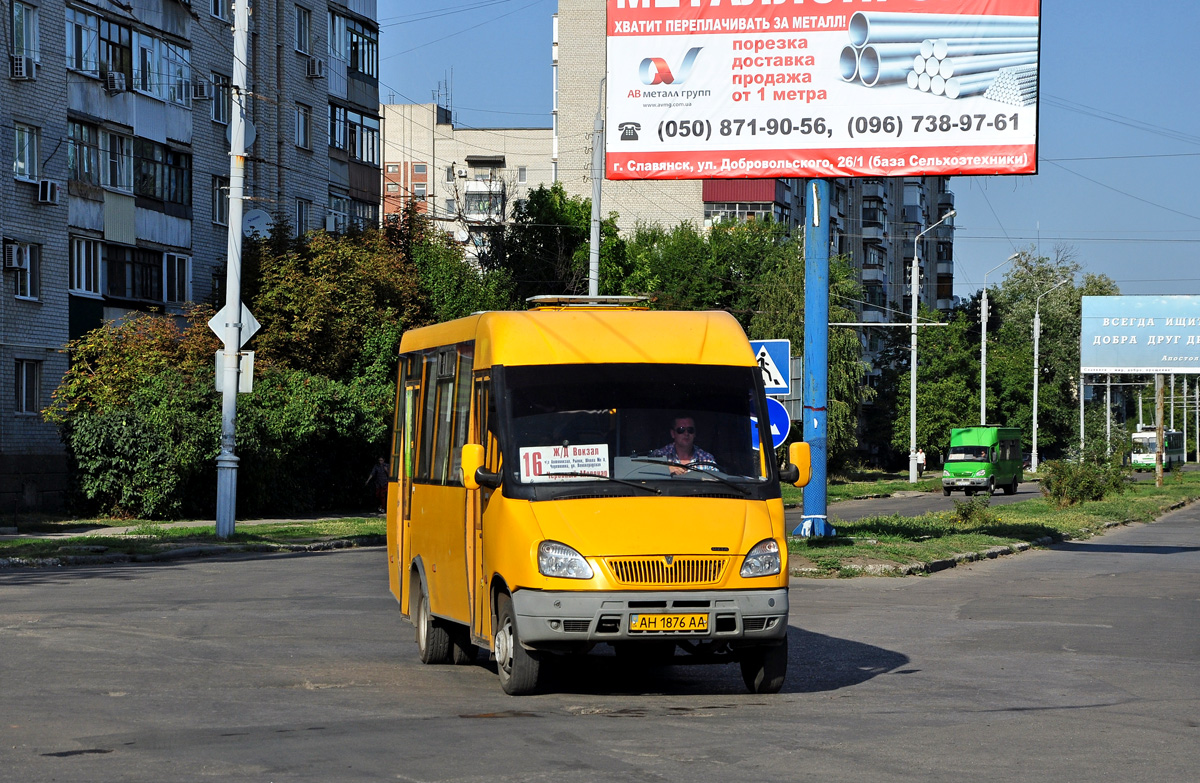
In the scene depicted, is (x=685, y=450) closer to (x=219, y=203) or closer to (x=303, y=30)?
(x=219, y=203)

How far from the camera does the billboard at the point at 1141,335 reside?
6116 cm

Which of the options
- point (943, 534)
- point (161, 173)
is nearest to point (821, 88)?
point (943, 534)

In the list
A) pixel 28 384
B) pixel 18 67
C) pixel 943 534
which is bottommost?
pixel 943 534

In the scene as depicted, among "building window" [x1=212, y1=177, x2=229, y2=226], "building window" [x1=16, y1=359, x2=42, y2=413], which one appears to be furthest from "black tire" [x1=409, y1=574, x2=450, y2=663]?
"building window" [x1=212, y1=177, x2=229, y2=226]

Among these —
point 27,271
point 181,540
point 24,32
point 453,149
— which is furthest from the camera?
point 453,149

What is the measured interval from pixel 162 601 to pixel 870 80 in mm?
12693

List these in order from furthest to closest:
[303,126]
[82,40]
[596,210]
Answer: [303,126]
[82,40]
[596,210]

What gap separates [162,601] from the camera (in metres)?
16.8

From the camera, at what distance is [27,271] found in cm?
3703

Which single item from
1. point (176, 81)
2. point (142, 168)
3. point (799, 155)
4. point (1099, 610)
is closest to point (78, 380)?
point (142, 168)

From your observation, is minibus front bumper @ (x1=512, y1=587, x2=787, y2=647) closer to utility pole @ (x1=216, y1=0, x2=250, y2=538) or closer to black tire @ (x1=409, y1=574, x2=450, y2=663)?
black tire @ (x1=409, y1=574, x2=450, y2=663)

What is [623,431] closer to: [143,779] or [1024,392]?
[143,779]

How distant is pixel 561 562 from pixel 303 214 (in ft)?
139

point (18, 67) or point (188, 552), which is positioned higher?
point (18, 67)
